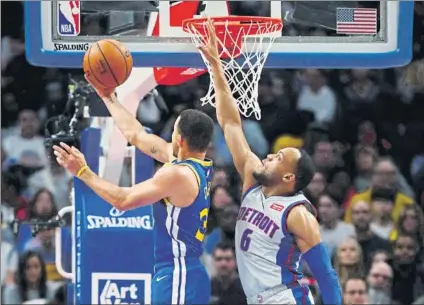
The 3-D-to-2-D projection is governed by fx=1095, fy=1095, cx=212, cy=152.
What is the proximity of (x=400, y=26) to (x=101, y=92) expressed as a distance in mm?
1939

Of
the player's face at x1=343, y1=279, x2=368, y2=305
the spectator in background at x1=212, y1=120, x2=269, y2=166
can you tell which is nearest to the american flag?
the player's face at x1=343, y1=279, x2=368, y2=305

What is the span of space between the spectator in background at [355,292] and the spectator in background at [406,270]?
59 cm

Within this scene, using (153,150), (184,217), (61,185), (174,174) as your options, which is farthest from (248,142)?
(174,174)

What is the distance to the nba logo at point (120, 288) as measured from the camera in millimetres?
7746

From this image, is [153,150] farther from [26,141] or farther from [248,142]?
[26,141]

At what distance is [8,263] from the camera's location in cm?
960

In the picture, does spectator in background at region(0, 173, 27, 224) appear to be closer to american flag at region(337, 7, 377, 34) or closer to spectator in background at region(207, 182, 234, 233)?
spectator in background at region(207, 182, 234, 233)

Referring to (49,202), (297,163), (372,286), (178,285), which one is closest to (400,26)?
(297,163)

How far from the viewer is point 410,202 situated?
32.5 ft

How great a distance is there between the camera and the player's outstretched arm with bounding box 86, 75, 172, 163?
6.55 meters

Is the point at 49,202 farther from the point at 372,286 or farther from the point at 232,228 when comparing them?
the point at 372,286

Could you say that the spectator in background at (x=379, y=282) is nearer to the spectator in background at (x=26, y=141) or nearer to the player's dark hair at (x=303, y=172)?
the spectator in background at (x=26, y=141)

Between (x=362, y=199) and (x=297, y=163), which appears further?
(x=362, y=199)

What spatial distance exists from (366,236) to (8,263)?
3.13 metres
